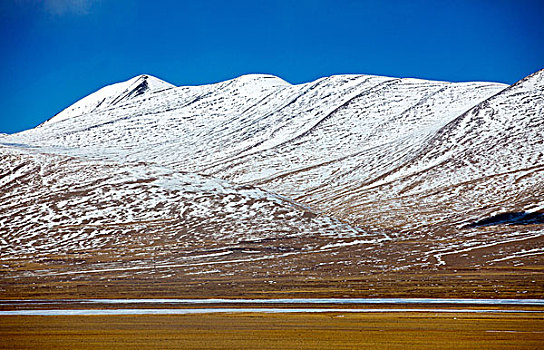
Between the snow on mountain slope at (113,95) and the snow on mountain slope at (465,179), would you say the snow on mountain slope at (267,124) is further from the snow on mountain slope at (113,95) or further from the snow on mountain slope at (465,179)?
the snow on mountain slope at (113,95)

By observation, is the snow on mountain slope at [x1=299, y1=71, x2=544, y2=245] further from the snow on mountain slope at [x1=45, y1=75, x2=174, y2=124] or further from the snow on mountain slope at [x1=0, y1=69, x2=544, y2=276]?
the snow on mountain slope at [x1=45, y1=75, x2=174, y2=124]

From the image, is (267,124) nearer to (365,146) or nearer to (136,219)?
(365,146)

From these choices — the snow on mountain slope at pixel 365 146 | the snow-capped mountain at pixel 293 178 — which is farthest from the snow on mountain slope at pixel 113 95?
the snow on mountain slope at pixel 365 146

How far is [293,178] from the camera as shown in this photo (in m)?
75.8

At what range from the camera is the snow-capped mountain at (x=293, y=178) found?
95.9 ft

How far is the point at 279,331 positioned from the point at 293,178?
65498 millimetres

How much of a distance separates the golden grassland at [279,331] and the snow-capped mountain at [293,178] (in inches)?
393

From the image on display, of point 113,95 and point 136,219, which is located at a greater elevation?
point 113,95

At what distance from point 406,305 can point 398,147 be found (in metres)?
67.2

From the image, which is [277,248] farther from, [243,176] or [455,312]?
[243,176]

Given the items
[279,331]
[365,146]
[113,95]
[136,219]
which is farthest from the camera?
[113,95]

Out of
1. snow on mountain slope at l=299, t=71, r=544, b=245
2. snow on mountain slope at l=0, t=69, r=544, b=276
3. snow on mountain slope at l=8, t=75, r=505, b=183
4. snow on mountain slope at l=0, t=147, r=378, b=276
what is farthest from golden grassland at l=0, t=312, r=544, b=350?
snow on mountain slope at l=8, t=75, r=505, b=183

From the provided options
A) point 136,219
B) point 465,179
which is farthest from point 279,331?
point 465,179

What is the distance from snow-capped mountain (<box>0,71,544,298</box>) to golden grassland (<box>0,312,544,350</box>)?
9.99 m
